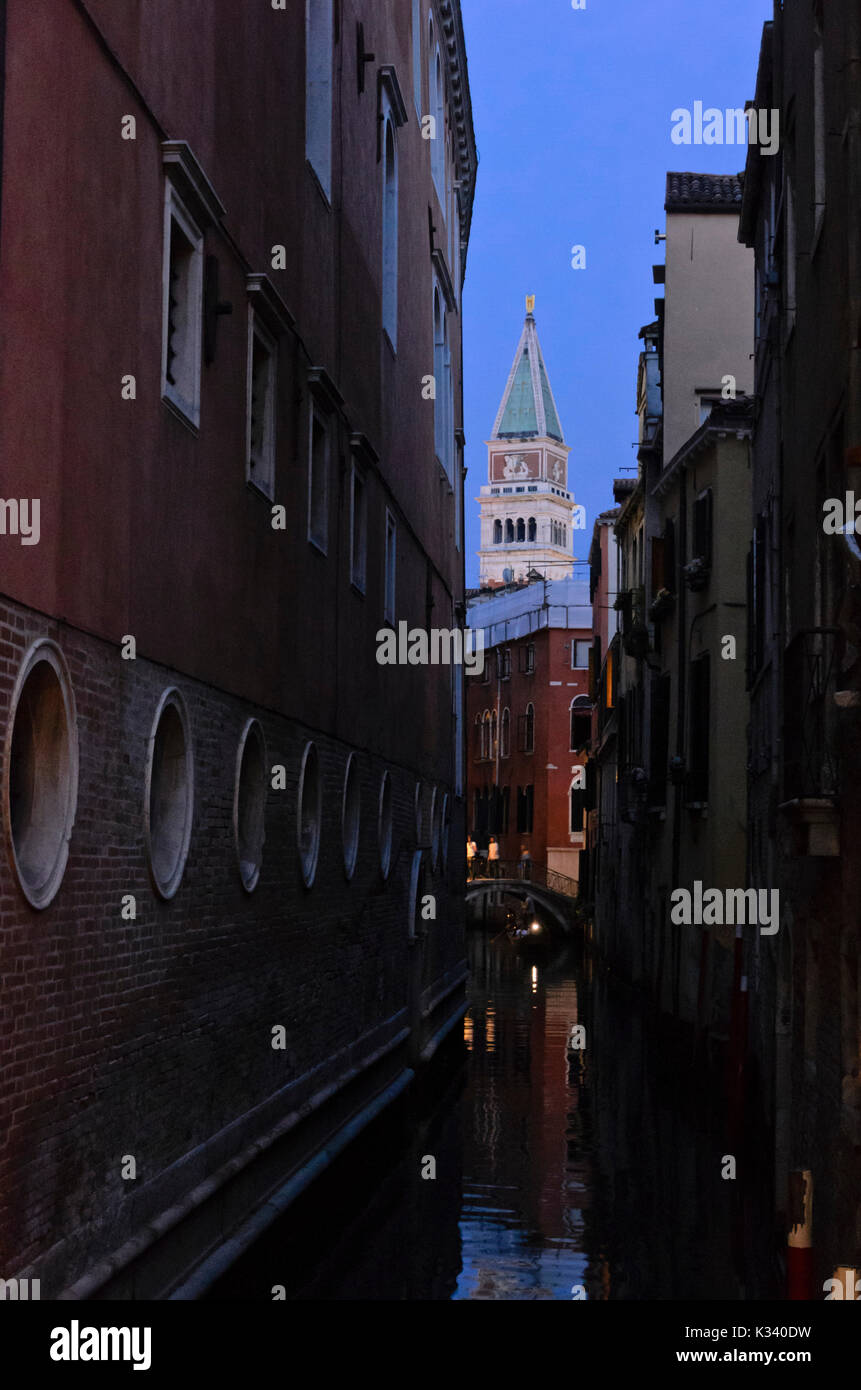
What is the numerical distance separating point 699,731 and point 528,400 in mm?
175037

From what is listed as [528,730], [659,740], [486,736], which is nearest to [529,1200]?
[659,740]

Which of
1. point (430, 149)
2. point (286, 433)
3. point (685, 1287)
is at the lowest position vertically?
point (685, 1287)

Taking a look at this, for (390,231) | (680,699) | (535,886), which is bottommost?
(535,886)

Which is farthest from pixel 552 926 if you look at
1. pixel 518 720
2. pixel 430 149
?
pixel 430 149

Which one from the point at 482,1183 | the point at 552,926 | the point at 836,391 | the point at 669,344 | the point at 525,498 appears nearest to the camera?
the point at 836,391

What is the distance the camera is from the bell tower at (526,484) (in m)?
194

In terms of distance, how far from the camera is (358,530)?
19.0m

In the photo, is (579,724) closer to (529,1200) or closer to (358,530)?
(358,530)

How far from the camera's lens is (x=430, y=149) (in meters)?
27.7

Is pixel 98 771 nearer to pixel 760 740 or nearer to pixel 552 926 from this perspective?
pixel 760 740

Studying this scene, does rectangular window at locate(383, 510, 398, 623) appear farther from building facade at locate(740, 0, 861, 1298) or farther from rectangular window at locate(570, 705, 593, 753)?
rectangular window at locate(570, 705, 593, 753)

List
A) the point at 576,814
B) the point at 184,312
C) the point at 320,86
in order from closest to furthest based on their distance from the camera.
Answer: the point at 184,312
the point at 320,86
the point at 576,814
